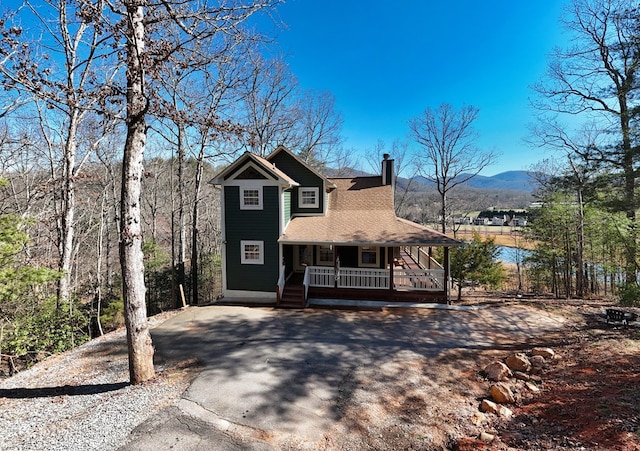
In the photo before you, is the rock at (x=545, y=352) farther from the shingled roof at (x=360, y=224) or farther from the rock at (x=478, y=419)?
the shingled roof at (x=360, y=224)

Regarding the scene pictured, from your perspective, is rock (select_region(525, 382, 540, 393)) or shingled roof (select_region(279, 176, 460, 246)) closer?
rock (select_region(525, 382, 540, 393))

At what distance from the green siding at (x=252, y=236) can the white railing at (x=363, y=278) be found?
300 centimetres

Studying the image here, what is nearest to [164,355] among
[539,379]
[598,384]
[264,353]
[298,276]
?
[264,353]

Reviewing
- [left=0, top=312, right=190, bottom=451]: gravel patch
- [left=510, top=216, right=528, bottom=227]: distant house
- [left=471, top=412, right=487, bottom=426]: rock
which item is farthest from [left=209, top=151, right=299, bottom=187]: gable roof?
[left=510, top=216, right=528, bottom=227]: distant house

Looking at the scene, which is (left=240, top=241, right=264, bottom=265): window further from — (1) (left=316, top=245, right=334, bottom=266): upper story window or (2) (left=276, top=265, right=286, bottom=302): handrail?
(1) (left=316, top=245, right=334, bottom=266): upper story window

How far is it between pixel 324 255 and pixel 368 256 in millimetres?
2181

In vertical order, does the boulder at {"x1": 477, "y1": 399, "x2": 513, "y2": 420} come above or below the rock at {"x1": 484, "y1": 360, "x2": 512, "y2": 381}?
below

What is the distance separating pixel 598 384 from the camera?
536cm

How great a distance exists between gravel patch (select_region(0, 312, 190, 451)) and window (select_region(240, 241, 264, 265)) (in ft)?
18.8

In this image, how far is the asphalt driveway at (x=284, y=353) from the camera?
4.54 metres

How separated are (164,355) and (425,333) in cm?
761

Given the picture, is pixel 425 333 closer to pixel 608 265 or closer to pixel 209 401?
pixel 209 401

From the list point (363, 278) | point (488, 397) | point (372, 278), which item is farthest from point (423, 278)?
point (488, 397)

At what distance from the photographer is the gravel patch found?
14.2ft
